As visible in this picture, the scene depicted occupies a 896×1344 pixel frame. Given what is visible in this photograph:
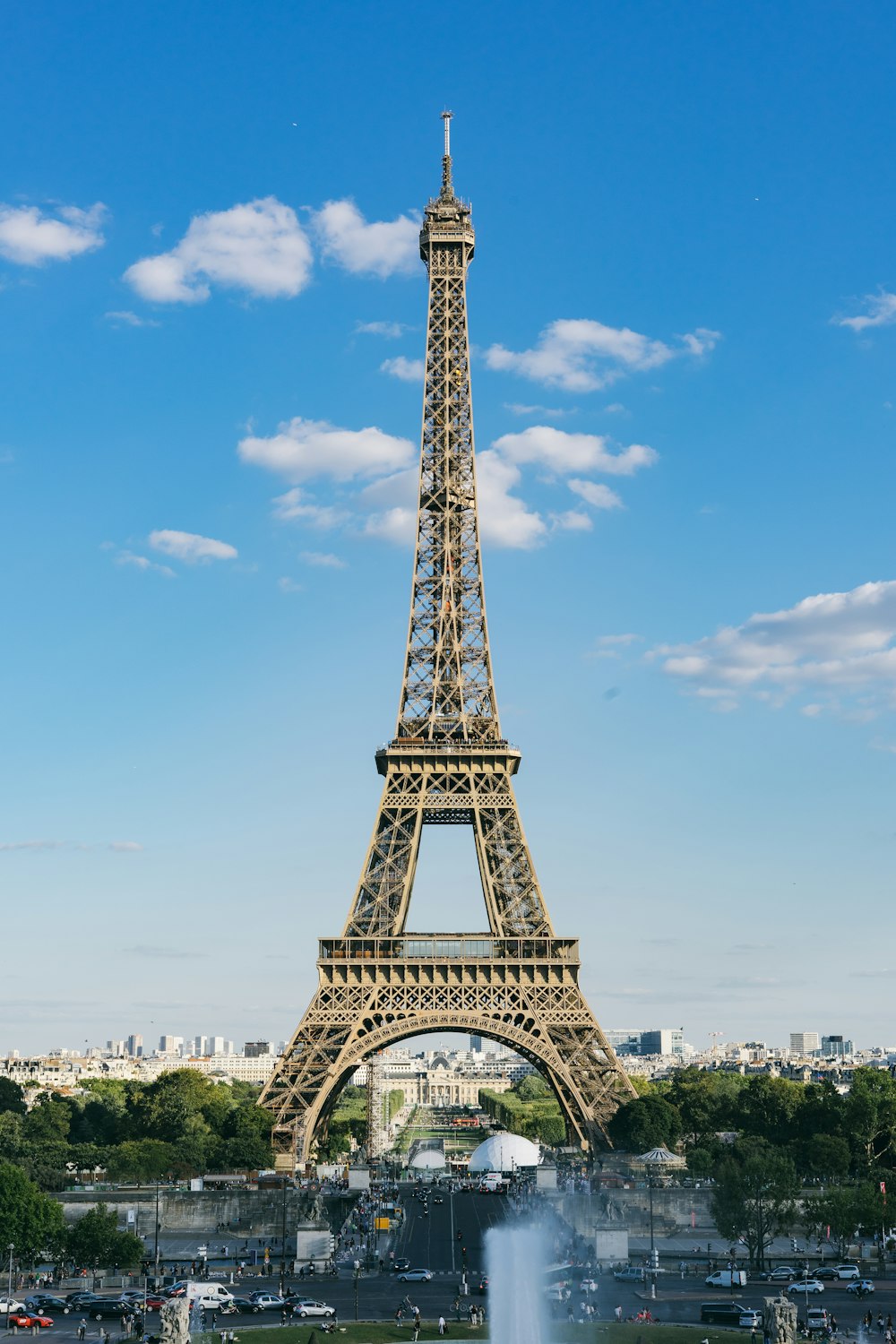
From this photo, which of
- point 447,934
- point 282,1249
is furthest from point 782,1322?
point 447,934

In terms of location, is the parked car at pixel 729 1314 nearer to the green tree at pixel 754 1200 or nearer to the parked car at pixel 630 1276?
the parked car at pixel 630 1276

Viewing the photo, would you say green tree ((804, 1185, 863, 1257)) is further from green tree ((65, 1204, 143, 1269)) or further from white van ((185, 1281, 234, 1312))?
green tree ((65, 1204, 143, 1269))

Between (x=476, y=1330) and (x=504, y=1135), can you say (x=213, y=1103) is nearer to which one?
(x=504, y=1135)

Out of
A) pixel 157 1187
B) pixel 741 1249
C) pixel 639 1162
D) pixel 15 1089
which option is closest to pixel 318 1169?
pixel 157 1187

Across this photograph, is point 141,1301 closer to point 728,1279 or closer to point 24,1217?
point 24,1217

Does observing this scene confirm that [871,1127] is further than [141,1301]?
Yes

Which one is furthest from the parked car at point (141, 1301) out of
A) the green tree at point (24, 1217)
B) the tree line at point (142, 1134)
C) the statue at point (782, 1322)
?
the statue at point (782, 1322)
